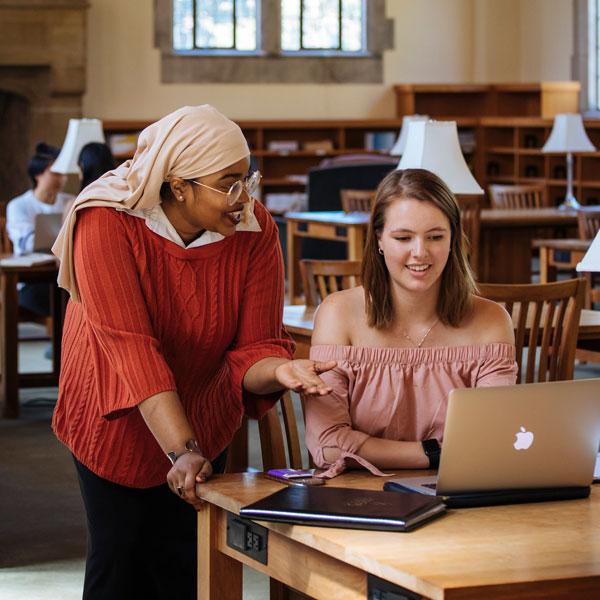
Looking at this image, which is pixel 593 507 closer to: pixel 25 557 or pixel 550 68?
pixel 25 557

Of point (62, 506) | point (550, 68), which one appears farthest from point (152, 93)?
point (62, 506)

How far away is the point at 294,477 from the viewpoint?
7.49 ft

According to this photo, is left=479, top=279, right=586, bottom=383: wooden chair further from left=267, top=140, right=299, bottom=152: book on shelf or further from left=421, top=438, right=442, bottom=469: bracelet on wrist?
left=267, top=140, right=299, bottom=152: book on shelf

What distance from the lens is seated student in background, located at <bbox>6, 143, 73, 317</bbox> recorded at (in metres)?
7.67

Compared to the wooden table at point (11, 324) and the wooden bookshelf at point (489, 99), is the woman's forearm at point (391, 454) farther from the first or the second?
the wooden bookshelf at point (489, 99)

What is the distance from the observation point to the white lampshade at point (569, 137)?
11.5 metres

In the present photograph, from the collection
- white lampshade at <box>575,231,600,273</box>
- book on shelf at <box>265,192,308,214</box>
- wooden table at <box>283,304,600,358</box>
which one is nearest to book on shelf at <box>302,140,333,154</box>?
book on shelf at <box>265,192,308,214</box>

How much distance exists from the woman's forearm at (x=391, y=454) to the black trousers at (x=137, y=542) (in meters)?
0.29

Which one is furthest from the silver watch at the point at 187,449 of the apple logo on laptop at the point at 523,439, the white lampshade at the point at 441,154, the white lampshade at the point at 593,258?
the white lampshade at the point at 441,154

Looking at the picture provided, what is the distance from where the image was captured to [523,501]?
6.98 feet

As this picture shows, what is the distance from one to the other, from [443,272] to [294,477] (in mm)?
624

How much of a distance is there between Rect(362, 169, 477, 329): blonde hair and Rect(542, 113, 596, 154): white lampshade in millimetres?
9026

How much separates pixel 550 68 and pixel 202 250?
533 inches

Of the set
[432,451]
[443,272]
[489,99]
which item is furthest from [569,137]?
[432,451]
